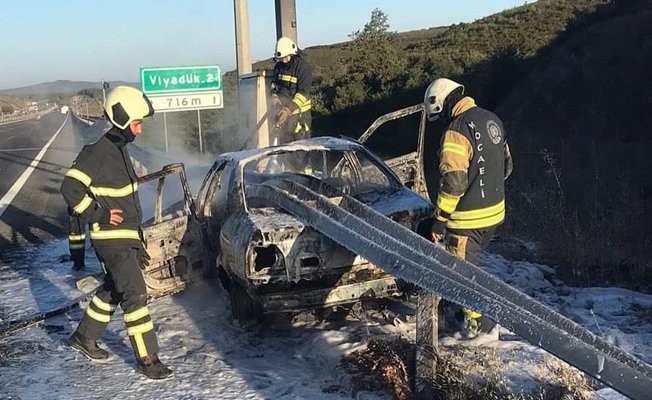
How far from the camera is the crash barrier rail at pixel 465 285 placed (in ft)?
10.7

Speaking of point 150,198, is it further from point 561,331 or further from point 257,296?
point 561,331

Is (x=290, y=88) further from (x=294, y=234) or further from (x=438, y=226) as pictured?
(x=438, y=226)

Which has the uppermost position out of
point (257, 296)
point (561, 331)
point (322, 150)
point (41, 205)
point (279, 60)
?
point (279, 60)

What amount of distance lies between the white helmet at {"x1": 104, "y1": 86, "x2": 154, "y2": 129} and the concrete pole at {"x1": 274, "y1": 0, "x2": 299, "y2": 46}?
7234 mm

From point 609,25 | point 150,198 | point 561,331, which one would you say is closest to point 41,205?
point 150,198

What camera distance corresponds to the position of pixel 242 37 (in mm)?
12711

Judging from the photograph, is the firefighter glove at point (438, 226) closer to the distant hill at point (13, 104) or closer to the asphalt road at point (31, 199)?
the asphalt road at point (31, 199)

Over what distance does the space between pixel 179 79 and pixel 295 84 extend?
629 centimetres

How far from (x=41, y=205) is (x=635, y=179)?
11714mm

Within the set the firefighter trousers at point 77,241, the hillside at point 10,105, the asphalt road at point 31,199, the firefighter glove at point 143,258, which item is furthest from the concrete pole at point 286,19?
the hillside at point 10,105

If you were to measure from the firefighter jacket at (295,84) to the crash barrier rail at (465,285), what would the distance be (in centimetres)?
379

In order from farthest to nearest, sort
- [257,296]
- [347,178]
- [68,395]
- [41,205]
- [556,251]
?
[41,205], [556,251], [347,178], [257,296], [68,395]

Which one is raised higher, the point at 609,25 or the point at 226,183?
the point at 609,25

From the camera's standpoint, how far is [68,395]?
471 centimetres
